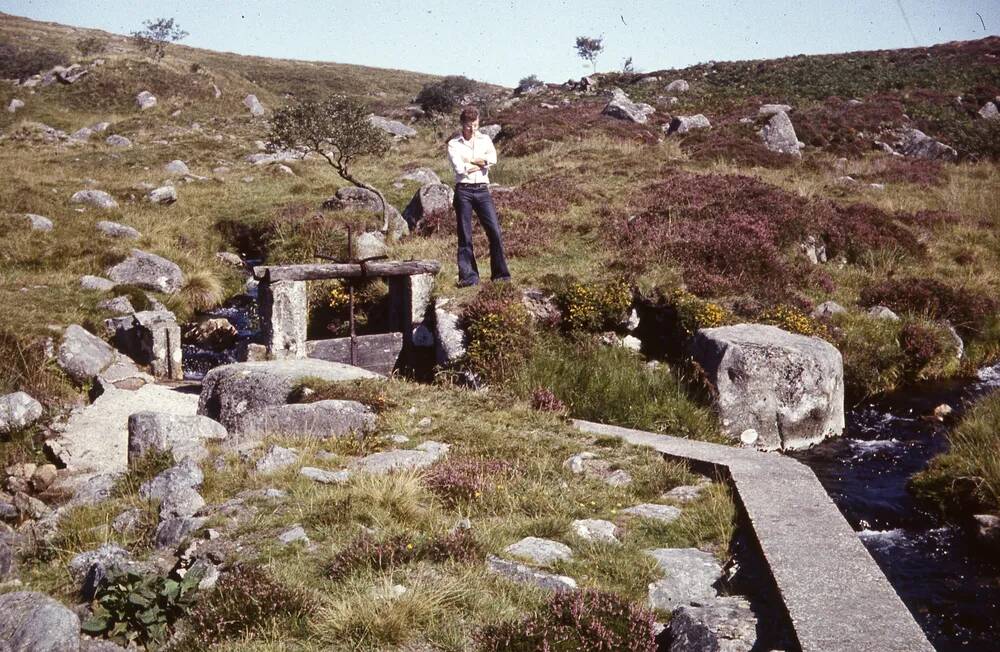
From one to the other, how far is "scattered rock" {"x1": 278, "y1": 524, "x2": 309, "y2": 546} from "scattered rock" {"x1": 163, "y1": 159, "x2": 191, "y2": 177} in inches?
1053

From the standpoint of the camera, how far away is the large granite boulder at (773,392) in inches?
470

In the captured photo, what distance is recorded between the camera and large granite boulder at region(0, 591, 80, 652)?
474cm

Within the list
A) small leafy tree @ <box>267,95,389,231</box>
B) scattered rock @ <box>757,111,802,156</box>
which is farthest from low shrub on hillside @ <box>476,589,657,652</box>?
scattered rock @ <box>757,111,802,156</box>

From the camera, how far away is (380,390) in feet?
36.5

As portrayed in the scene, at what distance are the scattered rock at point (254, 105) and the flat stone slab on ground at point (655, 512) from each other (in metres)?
47.1

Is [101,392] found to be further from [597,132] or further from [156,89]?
[156,89]

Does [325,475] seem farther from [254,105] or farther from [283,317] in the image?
[254,105]

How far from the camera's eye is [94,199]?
2447 centimetres

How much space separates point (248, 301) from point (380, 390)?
11.0 metres

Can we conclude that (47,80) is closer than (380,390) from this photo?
No

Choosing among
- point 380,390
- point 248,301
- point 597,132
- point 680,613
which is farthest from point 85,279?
point 597,132

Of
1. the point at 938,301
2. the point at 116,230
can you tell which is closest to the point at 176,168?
the point at 116,230

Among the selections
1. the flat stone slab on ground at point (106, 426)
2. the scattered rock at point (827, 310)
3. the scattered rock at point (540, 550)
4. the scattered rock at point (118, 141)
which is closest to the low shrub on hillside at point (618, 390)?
the scattered rock at point (827, 310)

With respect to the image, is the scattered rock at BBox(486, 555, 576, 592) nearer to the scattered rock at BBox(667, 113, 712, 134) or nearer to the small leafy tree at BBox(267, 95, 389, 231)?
the small leafy tree at BBox(267, 95, 389, 231)
